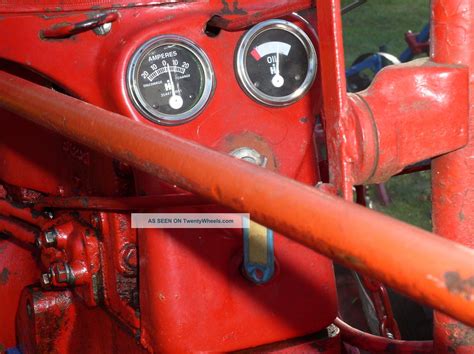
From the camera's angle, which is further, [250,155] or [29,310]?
[29,310]

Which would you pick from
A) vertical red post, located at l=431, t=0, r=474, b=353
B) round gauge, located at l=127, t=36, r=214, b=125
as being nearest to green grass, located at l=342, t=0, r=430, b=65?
round gauge, located at l=127, t=36, r=214, b=125

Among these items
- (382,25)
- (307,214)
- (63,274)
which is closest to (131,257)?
(63,274)

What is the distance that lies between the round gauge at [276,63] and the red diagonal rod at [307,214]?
0.34m

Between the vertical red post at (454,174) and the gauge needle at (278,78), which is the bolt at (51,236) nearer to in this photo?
the gauge needle at (278,78)

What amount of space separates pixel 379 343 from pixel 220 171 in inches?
30.8

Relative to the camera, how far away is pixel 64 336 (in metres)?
1.70

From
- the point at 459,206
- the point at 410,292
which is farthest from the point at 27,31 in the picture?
the point at 410,292

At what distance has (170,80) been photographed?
1.17m

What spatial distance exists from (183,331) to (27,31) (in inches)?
20.4

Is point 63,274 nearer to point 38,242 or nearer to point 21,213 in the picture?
point 38,242

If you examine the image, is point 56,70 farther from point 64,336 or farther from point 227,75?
point 64,336

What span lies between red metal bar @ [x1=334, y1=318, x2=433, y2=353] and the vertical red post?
0.34m

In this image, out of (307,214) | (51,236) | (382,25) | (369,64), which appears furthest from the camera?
(382,25)

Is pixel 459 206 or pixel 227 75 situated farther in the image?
pixel 227 75
